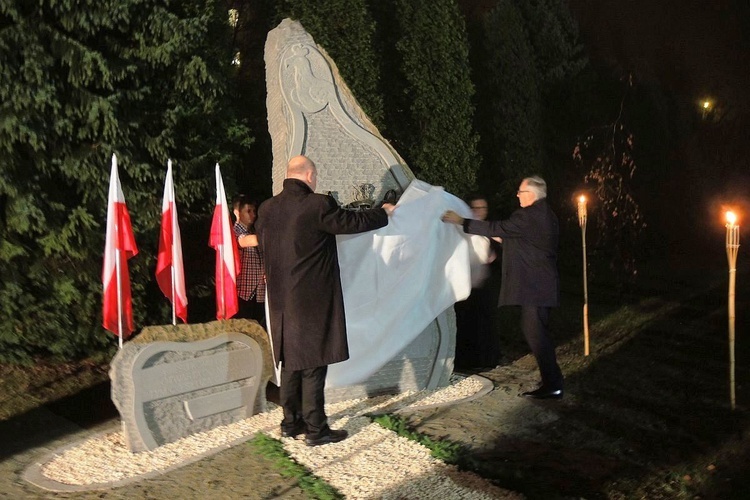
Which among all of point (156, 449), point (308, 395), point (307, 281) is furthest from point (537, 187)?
point (156, 449)

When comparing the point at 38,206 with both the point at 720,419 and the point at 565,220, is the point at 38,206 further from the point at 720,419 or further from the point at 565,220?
the point at 565,220

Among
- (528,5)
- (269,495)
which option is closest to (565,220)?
(528,5)

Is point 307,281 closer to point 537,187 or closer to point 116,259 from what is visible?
point 116,259

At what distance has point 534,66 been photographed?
1541 cm

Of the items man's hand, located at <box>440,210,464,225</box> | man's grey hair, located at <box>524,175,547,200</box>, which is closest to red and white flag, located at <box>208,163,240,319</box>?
man's hand, located at <box>440,210,464,225</box>

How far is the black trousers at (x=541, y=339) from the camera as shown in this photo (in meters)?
5.66

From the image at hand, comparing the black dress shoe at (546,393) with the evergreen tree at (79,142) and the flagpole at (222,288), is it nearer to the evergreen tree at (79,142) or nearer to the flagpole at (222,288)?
the flagpole at (222,288)

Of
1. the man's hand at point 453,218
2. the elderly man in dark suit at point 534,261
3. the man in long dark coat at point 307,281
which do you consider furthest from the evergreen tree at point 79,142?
the elderly man in dark suit at point 534,261

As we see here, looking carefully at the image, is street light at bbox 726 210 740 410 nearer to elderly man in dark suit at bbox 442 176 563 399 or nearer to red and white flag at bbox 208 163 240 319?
elderly man in dark suit at bbox 442 176 563 399

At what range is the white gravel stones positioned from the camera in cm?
409

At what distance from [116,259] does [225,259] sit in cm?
82

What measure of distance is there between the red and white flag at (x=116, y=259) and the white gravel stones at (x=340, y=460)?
0.91 meters

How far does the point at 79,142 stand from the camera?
24.5 ft

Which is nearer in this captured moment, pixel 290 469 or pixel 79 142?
pixel 290 469
